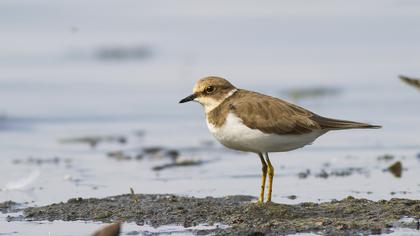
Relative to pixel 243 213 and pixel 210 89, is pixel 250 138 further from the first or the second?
pixel 210 89

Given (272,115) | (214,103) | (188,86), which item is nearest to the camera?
(272,115)

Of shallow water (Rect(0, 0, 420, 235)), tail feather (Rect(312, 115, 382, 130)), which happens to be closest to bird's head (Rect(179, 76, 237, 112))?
tail feather (Rect(312, 115, 382, 130))

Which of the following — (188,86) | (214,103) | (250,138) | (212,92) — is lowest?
(250,138)

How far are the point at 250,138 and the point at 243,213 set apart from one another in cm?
64

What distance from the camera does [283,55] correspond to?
16.7m

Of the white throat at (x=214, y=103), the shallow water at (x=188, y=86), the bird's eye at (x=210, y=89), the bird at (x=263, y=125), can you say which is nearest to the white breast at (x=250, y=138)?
the bird at (x=263, y=125)

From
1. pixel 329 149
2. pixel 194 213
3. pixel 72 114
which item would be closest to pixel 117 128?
pixel 72 114

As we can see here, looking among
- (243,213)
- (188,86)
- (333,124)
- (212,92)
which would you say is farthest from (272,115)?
(188,86)

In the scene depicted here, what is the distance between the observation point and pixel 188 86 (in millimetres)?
14859

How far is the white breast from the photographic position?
7566 mm

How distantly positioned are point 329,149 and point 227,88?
304cm

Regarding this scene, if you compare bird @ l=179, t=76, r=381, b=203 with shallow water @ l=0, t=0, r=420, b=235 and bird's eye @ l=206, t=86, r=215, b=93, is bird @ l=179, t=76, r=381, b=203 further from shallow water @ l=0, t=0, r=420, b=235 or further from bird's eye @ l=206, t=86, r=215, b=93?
shallow water @ l=0, t=0, r=420, b=235

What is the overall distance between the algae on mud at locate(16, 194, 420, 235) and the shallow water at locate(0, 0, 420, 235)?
1.80 ft

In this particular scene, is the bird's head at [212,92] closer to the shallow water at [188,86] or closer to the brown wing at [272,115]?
the brown wing at [272,115]
